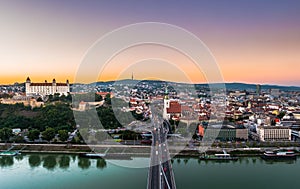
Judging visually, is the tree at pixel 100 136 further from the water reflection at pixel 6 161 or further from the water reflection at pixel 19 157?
the water reflection at pixel 6 161

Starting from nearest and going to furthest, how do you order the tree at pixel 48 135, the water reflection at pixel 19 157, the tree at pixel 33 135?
the water reflection at pixel 19 157, the tree at pixel 48 135, the tree at pixel 33 135

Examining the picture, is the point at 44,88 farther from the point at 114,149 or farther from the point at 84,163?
the point at 84,163

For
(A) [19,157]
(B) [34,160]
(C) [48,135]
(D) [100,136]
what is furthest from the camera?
(C) [48,135]

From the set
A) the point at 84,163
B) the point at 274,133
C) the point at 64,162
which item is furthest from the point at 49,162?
the point at 274,133

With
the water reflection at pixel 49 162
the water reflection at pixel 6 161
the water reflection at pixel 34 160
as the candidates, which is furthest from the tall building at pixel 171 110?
the water reflection at pixel 6 161

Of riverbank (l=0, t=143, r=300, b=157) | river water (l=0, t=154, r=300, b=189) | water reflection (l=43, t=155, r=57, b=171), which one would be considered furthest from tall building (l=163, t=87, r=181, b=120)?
water reflection (l=43, t=155, r=57, b=171)

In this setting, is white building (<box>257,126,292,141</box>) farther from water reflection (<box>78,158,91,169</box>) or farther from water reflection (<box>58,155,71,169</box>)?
water reflection (<box>58,155,71,169</box>)
